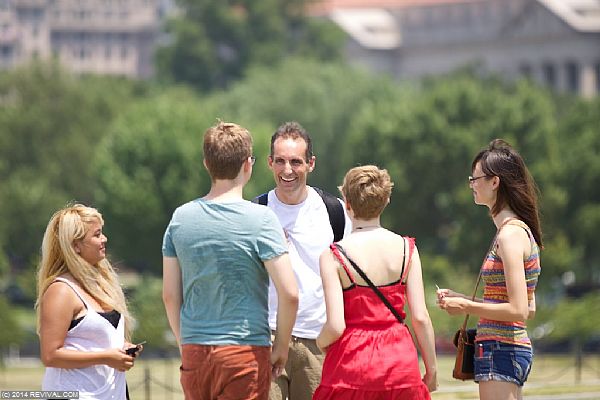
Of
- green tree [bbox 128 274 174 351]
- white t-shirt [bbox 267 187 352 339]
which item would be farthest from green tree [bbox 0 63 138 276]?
white t-shirt [bbox 267 187 352 339]

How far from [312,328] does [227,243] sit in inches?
57.1

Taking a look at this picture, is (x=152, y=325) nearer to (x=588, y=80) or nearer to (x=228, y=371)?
(x=228, y=371)

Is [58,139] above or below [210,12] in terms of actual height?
below

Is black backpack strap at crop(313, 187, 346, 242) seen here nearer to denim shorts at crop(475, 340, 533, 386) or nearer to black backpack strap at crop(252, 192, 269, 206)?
black backpack strap at crop(252, 192, 269, 206)

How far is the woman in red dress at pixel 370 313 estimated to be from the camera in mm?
8422

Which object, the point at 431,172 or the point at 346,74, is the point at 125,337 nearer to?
the point at 431,172

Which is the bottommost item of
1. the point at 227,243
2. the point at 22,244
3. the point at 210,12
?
the point at 22,244

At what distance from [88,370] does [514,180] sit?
2.42 m

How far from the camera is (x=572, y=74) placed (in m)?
145

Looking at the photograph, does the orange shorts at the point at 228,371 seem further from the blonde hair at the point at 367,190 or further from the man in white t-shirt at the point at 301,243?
the man in white t-shirt at the point at 301,243

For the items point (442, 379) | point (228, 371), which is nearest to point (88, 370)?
point (228, 371)

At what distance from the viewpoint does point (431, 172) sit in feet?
235

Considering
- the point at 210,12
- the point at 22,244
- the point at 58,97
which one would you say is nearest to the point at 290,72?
the point at 58,97

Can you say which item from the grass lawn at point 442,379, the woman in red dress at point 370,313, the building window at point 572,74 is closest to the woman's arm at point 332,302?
the woman in red dress at point 370,313
